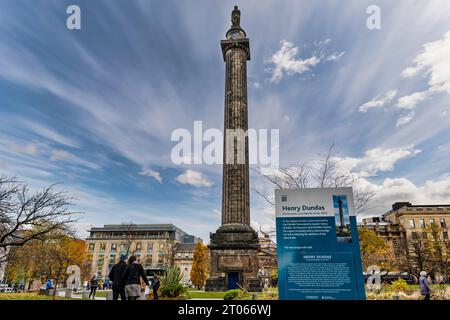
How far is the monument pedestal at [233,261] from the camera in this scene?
73.1 feet

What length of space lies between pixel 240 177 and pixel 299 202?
20.4 metres

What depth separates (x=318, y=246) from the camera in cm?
586

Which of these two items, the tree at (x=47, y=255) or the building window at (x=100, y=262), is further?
the building window at (x=100, y=262)

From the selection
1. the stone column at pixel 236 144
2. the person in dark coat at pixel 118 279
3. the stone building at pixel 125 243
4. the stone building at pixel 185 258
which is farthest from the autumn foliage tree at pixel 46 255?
the stone building at pixel 185 258

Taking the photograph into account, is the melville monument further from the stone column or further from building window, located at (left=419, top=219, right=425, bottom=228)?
building window, located at (left=419, top=219, right=425, bottom=228)

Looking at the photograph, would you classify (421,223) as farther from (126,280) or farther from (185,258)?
(126,280)

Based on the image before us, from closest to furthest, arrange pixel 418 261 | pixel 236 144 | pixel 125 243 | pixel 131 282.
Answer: pixel 131 282, pixel 236 144, pixel 418 261, pixel 125 243

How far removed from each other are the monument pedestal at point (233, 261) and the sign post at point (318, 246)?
17.7 metres

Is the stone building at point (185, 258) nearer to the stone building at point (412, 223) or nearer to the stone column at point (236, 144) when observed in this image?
the stone building at point (412, 223)

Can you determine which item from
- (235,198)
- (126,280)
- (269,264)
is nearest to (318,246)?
(126,280)

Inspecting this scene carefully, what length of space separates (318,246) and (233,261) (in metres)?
18.4

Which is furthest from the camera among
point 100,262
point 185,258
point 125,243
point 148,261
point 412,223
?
point 185,258
